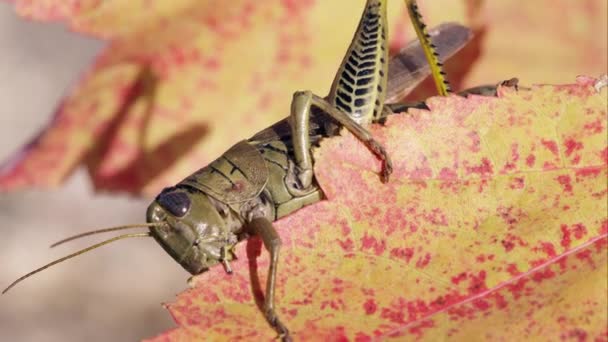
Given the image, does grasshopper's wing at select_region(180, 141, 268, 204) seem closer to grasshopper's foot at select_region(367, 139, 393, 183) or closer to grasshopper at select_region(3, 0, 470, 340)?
grasshopper at select_region(3, 0, 470, 340)

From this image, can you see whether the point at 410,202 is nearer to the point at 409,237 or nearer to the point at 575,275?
the point at 409,237

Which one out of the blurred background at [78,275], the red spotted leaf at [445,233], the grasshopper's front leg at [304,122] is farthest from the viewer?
the blurred background at [78,275]

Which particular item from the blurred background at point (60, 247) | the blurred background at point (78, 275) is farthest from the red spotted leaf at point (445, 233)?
the blurred background at point (78, 275)

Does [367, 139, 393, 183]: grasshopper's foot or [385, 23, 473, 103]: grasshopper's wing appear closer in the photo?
[367, 139, 393, 183]: grasshopper's foot

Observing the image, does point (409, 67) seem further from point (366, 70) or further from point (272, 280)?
point (272, 280)

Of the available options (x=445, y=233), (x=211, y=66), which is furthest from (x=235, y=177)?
(x=445, y=233)

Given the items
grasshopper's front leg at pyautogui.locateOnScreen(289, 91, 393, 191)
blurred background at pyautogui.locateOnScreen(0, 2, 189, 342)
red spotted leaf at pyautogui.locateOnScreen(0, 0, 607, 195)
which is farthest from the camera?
blurred background at pyautogui.locateOnScreen(0, 2, 189, 342)

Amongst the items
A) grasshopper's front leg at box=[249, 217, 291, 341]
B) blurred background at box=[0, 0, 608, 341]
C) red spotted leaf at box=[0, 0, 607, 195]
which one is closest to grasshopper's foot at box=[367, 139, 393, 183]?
grasshopper's front leg at box=[249, 217, 291, 341]

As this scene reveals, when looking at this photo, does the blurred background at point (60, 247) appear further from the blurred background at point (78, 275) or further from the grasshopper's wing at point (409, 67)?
the grasshopper's wing at point (409, 67)
